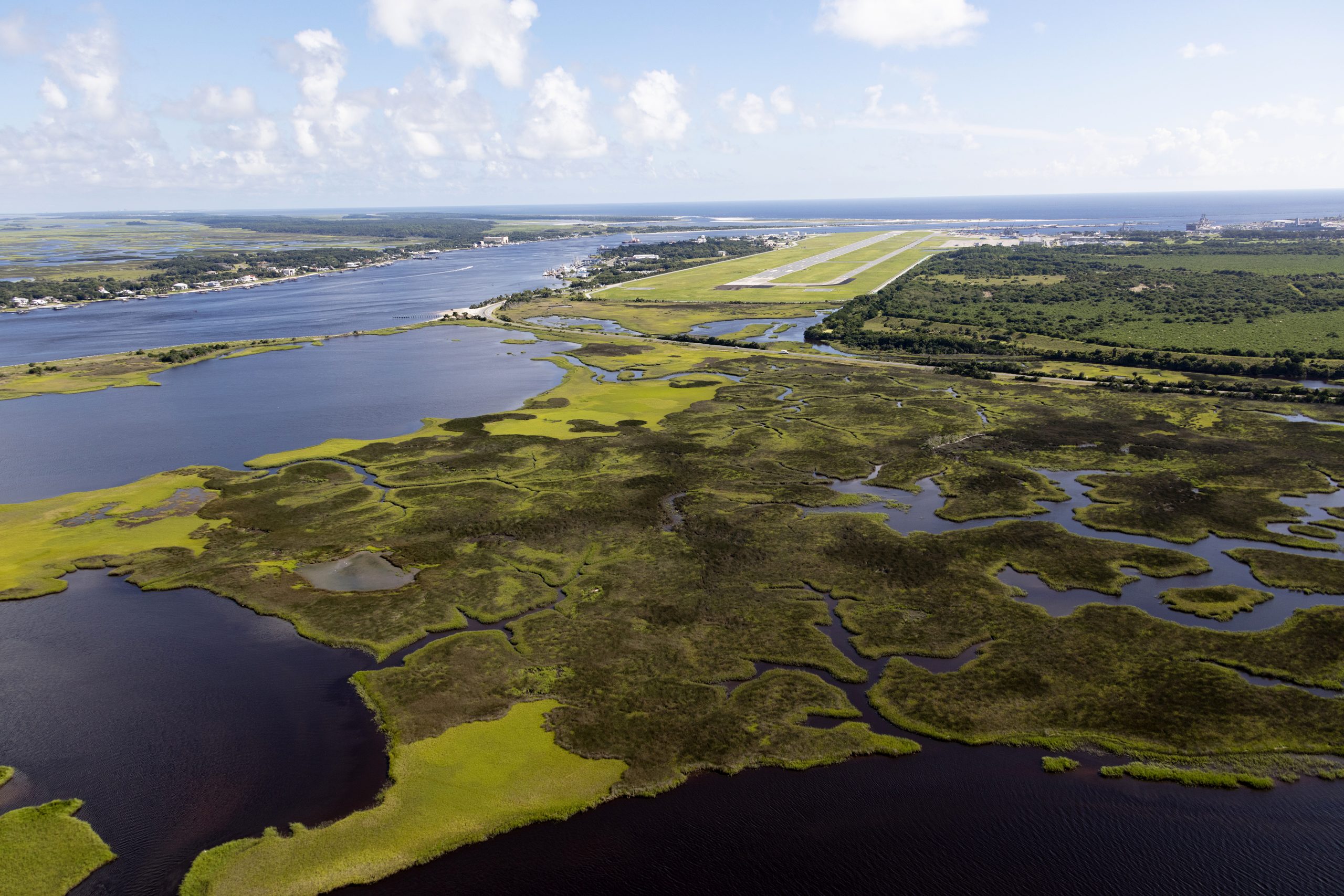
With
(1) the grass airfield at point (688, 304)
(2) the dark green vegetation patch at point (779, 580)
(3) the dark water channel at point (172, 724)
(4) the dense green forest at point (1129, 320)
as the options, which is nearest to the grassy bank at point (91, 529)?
(2) the dark green vegetation patch at point (779, 580)

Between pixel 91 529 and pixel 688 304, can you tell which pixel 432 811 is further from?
pixel 688 304

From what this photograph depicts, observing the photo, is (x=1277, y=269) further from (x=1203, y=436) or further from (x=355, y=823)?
(x=355, y=823)

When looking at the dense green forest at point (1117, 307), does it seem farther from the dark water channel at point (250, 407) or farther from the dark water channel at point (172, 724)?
the dark water channel at point (172, 724)

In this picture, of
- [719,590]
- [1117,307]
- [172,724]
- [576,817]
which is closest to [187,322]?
[172,724]

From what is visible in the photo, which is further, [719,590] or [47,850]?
[719,590]

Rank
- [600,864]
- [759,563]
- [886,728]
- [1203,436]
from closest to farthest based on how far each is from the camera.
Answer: [600,864] < [886,728] < [759,563] < [1203,436]

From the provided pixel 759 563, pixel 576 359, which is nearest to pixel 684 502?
pixel 759 563

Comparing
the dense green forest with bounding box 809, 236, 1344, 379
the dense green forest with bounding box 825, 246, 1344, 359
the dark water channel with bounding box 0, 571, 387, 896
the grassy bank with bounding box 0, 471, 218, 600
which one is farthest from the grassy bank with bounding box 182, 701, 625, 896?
the dense green forest with bounding box 825, 246, 1344, 359

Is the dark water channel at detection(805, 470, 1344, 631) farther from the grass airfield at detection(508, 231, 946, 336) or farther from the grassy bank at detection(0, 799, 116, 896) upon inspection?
the grass airfield at detection(508, 231, 946, 336)
